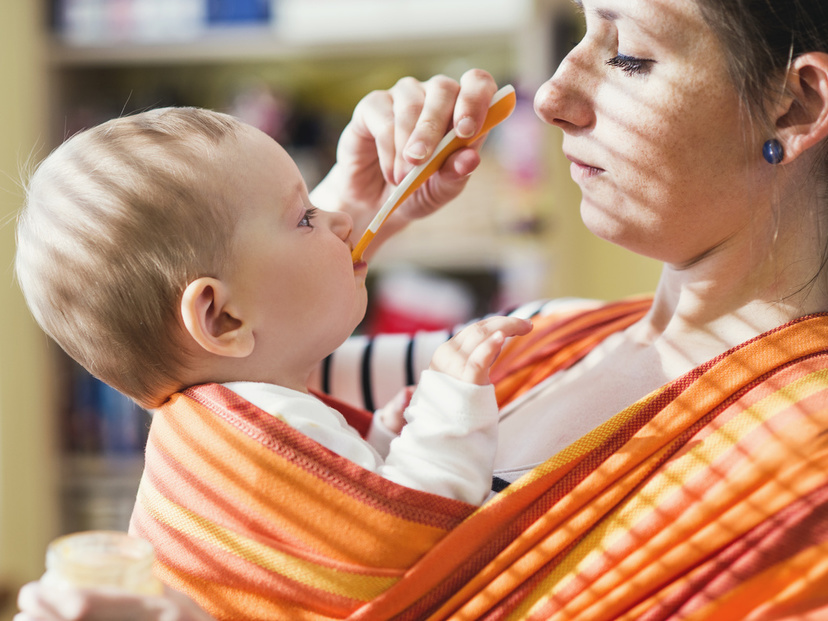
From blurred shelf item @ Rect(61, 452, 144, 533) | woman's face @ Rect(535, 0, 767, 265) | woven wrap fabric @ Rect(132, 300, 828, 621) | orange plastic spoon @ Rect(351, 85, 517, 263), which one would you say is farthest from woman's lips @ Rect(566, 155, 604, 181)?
blurred shelf item @ Rect(61, 452, 144, 533)

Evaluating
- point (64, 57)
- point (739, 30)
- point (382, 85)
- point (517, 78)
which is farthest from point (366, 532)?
point (64, 57)

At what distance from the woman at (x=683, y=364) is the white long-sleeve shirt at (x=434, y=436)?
0.04 metres

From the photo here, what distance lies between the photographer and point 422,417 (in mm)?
750

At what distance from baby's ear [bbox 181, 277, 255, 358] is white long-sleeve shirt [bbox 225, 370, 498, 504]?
0.16 ft

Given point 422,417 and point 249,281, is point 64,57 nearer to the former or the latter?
point 249,281

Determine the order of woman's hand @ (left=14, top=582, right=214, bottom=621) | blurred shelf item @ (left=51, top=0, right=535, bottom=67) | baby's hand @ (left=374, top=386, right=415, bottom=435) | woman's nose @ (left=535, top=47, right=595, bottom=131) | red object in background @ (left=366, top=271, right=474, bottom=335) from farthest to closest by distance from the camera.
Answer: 1. red object in background @ (left=366, top=271, right=474, bottom=335)
2. blurred shelf item @ (left=51, top=0, right=535, bottom=67)
3. baby's hand @ (left=374, top=386, right=415, bottom=435)
4. woman's nose @ (left=535, top=47, right=595, bottom=131)
5. woman's hand @ (left=14, top=582, right=214, bottom=621)

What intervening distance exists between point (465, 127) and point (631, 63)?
0.19 metres

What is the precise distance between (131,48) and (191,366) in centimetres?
171

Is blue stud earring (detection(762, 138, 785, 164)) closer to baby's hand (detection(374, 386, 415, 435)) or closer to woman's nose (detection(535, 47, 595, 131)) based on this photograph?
woman's nose (detection(535, 47, 595, 131))

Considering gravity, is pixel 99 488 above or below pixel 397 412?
below

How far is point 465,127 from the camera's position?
0.90 meters

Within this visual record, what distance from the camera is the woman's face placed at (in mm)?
751

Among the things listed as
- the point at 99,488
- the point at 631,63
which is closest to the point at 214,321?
the point at 631,63

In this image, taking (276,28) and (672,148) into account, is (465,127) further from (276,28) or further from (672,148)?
(276,28)
